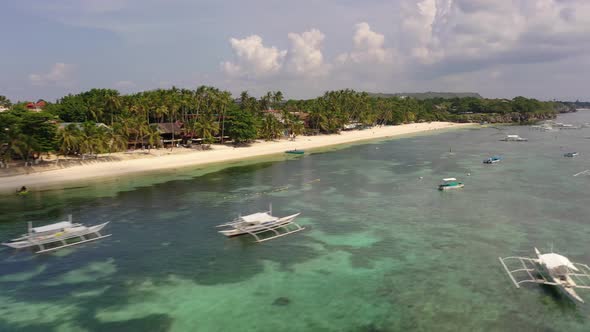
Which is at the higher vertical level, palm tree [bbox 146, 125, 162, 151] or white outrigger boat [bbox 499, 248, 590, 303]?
palm tree [bbox 146, 125, 162, 151]

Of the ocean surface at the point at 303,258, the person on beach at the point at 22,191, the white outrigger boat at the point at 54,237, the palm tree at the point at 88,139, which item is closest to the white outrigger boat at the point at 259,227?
the ocean surface at the point at 303,258

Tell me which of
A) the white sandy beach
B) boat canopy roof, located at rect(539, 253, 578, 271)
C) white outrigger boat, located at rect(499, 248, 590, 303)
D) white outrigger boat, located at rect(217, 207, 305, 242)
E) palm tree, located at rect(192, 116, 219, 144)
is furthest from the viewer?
palm tree, located at rect(192, 116, 219, 144)

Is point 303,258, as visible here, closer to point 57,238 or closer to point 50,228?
point 57,238

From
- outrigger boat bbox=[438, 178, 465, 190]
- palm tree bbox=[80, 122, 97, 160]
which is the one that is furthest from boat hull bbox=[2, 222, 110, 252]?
outrigger boat bbox=[438, 178, 465, 190]

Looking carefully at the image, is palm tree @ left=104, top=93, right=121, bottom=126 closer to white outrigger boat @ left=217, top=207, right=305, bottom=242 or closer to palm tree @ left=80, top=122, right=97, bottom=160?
palm tree @ left=80, top=122, right=97, bottom=160

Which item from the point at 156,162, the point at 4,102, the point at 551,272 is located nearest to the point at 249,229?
the point at 551,272

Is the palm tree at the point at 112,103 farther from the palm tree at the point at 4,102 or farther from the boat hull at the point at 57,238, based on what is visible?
the palm tree at the point at 4,102

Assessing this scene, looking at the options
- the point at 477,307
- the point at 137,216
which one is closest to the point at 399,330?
the point at 477,307
